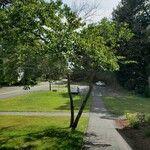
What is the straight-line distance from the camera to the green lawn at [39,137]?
1702 cm

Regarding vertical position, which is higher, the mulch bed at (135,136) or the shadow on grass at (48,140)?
the shadow on grass at (48,140)

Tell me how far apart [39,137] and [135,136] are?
215 inches

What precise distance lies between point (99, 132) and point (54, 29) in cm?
663

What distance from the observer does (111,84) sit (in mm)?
82312

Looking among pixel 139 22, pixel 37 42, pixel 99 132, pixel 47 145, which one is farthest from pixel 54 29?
pixel 139 22

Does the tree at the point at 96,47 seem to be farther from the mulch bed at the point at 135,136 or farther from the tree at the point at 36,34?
the mulch bed at the point at 135,136

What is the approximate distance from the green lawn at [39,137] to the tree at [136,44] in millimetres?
44532

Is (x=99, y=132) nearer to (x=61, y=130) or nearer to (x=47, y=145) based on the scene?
(x=61, y=130)

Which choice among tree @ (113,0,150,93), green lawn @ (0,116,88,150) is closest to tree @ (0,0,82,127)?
green lawn @ (0,116,88,150)

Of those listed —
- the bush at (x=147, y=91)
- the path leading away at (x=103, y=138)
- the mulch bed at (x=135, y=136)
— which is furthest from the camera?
the bush at (x=147, y=91)

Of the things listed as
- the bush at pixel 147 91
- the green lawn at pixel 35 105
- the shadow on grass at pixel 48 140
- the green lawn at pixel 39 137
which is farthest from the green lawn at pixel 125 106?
the shadow on grass at pixel 48 140

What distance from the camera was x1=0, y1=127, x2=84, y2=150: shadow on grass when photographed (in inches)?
664

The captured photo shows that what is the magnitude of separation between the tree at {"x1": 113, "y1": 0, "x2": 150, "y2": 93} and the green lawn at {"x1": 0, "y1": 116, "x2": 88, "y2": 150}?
44.5 metres

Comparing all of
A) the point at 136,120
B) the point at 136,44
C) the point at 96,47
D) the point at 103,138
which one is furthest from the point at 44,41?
the point at 136,44
